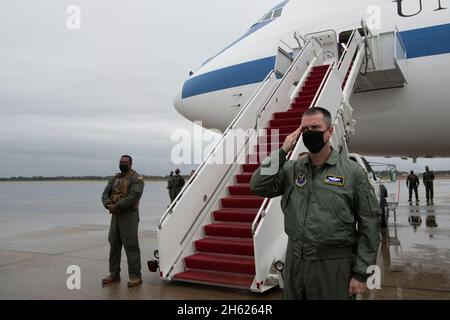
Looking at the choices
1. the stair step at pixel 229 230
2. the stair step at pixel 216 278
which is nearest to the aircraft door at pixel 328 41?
the stair step at pixel 229 230

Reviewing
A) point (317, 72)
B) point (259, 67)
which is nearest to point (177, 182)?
point (259, 67)

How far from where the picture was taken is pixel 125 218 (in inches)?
198

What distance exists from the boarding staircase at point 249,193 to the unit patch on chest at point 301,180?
1909mm

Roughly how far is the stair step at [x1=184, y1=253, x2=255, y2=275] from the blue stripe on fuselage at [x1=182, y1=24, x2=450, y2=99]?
427 centimetres

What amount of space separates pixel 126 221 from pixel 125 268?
115cm

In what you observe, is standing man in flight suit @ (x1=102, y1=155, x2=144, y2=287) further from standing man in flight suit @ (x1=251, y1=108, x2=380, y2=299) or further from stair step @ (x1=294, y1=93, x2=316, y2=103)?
stair step @ (x1=294, y1=93, x2=316, y2=103)

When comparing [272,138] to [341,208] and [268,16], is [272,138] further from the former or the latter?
[341,208]

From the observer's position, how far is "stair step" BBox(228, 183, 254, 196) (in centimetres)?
592

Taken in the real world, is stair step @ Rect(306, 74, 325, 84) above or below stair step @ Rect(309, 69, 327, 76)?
below

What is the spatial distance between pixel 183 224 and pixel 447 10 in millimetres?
5477

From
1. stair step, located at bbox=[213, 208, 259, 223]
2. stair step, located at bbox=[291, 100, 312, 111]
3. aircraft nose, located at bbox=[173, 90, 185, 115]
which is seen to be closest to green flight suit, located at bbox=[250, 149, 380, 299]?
stair step, located at bbox=[213, 208, 259, 223]

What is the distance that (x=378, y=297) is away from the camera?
4227 millimetres
